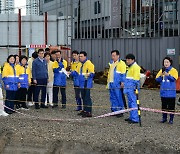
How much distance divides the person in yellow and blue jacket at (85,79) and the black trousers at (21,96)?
2071 millimetres

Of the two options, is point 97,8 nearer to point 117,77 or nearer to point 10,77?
point 10,77

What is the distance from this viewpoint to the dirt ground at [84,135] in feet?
28.7

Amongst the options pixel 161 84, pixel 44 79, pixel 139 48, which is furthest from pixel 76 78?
pixel 139 48

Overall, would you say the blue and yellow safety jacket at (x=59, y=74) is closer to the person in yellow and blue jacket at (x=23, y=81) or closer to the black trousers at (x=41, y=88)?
the black trousers at (x=41, y=88)

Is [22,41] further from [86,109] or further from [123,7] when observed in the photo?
[86,109]

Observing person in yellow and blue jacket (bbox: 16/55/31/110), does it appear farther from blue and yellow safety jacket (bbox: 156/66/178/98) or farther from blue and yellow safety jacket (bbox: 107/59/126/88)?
blue and yellow safety jacket (bbox: 156/66/178/98)

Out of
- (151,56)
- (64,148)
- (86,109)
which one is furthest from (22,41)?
(64,148)

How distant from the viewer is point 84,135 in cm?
955

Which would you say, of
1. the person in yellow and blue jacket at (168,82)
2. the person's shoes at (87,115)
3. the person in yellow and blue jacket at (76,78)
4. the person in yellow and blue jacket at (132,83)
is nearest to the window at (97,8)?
the person in yellow and blue jacket at (76,78)

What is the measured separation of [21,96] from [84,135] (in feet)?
13.5

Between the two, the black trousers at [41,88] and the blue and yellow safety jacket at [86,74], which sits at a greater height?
the blue and yellow safety jacket at [86,74]

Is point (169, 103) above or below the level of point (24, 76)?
below

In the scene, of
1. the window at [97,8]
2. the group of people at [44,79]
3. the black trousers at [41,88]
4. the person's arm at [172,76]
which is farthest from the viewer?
the window at [97,8]

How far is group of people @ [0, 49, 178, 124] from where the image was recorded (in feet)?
35.3
